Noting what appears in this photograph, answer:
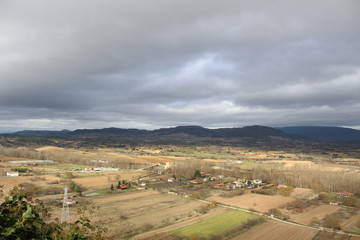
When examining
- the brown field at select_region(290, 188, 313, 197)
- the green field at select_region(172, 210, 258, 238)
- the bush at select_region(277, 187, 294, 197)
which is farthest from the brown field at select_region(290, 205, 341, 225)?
the brown field at select_region(290, 188, 313, 197)

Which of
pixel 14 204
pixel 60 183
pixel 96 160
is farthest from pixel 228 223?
pixel 96 160

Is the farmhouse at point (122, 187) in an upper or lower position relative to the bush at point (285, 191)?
upper

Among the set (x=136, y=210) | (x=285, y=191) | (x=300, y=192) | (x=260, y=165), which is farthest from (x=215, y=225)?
(x=260, y=165)

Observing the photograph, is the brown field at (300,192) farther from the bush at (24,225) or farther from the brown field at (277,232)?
the bush at (24,225)

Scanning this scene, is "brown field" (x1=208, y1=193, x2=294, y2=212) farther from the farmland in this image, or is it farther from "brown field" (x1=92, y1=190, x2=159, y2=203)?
"brown field" (x1=92, y1=190, x2=159, y2=203)

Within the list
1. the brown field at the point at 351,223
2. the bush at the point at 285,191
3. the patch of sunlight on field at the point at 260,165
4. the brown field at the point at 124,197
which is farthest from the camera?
the patch of sunlight on field at the point at 260,165

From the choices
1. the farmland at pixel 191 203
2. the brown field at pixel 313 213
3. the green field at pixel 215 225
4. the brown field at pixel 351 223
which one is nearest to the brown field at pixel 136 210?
the farmland at pixel 191 203
